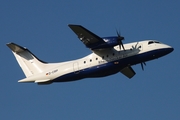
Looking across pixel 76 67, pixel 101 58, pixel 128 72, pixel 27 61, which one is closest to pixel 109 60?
pixel 101 58

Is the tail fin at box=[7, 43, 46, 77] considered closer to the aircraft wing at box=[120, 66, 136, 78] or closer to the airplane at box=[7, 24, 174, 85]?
the airplane at box=[7, 24, 174, 85]

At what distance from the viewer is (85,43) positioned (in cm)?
3117

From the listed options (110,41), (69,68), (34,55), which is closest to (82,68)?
(69,68)

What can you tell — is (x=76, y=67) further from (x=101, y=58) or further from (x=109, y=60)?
(x=109, y=60)

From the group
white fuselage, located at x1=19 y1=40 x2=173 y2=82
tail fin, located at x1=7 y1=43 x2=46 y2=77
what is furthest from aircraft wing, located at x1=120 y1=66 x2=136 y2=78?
tail fin, located at x1=7 y1=43 x2=46 y2=77

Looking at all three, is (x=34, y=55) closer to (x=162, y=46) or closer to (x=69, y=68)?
(x=69, y=68)

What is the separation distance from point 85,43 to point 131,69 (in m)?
6.18

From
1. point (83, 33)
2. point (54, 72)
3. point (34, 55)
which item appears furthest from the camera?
point (34, 55)

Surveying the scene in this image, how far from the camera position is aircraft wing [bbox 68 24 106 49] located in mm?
29766

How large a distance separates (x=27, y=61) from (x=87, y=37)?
6.61 meters

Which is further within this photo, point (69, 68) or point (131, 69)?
point (131, 69)

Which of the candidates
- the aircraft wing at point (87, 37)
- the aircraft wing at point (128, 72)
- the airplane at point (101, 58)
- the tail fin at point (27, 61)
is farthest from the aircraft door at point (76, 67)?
the aircraft wing at point (128, 72)

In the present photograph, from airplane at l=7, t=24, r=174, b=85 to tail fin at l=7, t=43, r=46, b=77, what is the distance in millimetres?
640

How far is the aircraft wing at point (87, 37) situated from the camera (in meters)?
29.8
